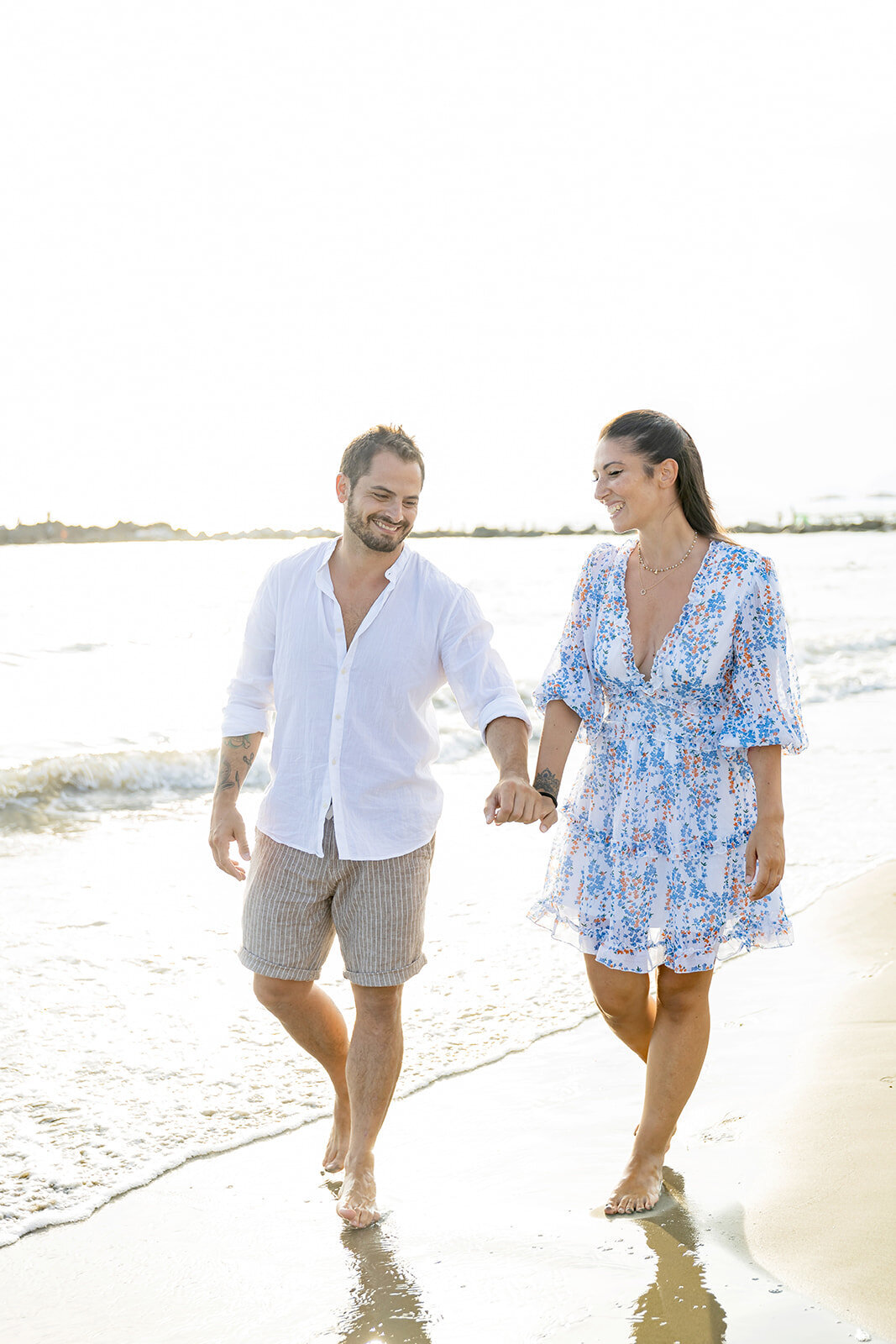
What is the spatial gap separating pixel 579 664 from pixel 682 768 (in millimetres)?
386

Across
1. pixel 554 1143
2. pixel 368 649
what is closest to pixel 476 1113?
pixel 554 1143

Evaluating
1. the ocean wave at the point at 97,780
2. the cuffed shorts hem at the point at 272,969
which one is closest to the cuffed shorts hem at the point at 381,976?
the cuffed shorts hem at the point at 272,969

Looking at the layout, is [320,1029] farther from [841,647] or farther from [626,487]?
[841,647]

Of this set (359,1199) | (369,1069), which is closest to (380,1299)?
(359,1199)

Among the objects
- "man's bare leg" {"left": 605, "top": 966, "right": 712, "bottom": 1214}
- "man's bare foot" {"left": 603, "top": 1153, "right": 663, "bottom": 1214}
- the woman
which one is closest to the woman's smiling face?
the woman

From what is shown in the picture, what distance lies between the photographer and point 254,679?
128 inches

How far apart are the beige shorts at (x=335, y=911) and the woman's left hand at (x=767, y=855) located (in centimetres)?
85

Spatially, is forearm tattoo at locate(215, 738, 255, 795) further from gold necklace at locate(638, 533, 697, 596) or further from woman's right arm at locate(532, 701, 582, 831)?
gold necklace at locate(638, 533, 697, 596)

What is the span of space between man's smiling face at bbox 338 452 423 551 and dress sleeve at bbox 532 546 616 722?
51cm

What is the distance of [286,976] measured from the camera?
3.06 m

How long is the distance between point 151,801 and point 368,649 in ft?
21.9

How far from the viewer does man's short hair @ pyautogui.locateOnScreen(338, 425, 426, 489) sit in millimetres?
2990

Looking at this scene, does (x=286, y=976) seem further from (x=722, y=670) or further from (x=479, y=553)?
(x=479, y=553)

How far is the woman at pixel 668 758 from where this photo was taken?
9.37 feet
